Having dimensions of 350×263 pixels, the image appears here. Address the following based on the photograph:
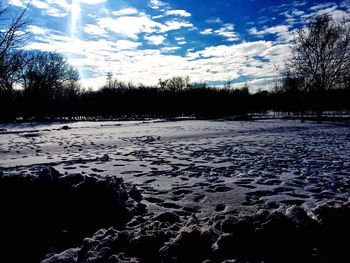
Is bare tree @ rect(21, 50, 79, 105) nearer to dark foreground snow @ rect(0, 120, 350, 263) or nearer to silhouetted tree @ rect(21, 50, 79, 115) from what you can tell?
silhouetted tree @ rect(21, 50, 79, 115)

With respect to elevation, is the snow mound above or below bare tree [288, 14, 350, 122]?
below

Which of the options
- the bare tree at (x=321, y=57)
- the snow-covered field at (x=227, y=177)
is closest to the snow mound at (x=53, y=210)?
the snow-covered field at (x=227, y=177)

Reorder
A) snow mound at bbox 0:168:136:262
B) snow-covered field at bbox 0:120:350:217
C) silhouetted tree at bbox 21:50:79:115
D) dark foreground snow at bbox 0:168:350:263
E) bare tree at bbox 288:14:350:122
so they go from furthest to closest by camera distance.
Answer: silhouetted tree at bbox 21:50:79:115 < bare tree at bbox 288:14:350:122 < snow-covered field at bbox 0:120:350:217 < snow mound at bbox 0:168:136:262 < dark foreground snow at bbox 0:168:350:263

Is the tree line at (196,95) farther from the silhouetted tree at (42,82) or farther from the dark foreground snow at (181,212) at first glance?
the dark foreground snow at (181,212)

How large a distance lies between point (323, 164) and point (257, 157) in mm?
1578

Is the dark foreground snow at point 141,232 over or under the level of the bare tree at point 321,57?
under

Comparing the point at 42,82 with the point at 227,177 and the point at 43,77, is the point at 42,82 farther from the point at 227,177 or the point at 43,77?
the point at 227,177

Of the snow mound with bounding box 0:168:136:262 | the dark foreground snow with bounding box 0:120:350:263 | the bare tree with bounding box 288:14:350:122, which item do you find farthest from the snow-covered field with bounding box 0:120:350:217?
the bare tree with bounding box 288:14:350:122

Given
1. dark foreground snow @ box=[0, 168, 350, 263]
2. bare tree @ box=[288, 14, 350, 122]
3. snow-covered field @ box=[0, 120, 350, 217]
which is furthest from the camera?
bare tree @ box=[288, 14, 350, 122]

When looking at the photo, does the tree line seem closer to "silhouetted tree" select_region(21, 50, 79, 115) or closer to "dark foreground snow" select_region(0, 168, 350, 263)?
"silhouetted tree" select_region(21, 50, 79, 115)

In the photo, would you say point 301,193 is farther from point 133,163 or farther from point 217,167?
point 133,163

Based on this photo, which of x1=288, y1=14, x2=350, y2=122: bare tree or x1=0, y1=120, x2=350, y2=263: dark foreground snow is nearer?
x1=0, y1=120, x2=350, y2=263: dark foreground snow

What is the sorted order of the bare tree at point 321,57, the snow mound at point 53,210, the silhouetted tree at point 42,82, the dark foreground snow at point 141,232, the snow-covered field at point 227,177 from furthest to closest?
the silhouetted tree at point 42,82 → the bare tree at point 321,57 → the snow-covered field at point 227,177 → the snow mound at point 53,210 → the dark foreground snow at point 141,232

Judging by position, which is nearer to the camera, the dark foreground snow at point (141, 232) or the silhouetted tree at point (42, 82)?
the dark foreground snow at point (141, 232)
